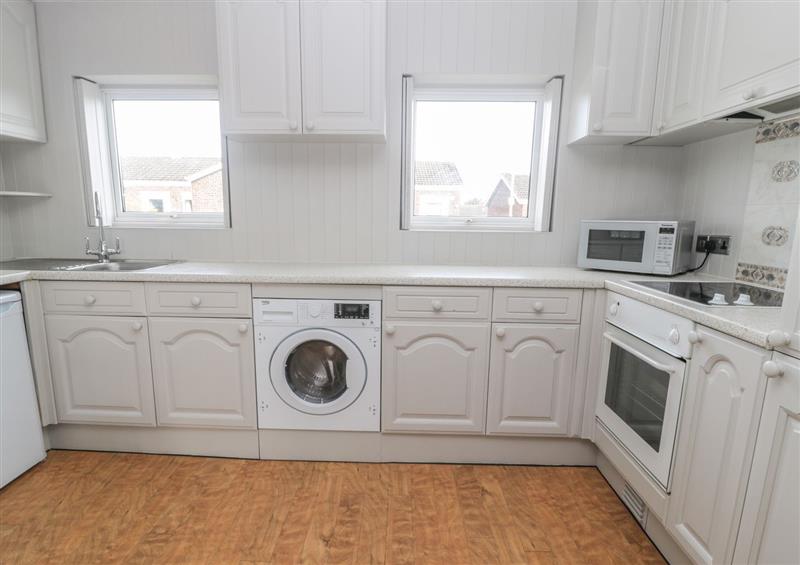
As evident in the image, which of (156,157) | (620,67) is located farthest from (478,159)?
(156,157)

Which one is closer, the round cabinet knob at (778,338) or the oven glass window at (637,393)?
the round cabinet knob at (778,338)

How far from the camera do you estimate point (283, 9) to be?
1753mm

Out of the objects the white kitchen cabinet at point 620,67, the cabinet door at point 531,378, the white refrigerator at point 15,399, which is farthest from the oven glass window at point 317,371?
the white kitchen cabinet at point 620,67

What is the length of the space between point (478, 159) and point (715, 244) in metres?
1.25

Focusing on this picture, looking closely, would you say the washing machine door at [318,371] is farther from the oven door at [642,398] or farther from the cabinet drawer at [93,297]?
the oven door at [642,398]

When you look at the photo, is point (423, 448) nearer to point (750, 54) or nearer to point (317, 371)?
point (317, 371)

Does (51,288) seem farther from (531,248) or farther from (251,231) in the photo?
(531,248)

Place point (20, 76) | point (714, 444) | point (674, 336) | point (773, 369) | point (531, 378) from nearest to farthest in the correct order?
point (773, 369)
point (714, 444)
point (674, 336)
point (531, 378)
point (20, 76)

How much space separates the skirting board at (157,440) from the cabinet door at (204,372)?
0.08m

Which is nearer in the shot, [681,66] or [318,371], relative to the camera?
[681,66]

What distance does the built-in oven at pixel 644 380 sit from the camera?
128 cm

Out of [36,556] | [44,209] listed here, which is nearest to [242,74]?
[44,209]

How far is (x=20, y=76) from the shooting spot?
202 cm

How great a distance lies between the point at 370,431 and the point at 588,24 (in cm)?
223
